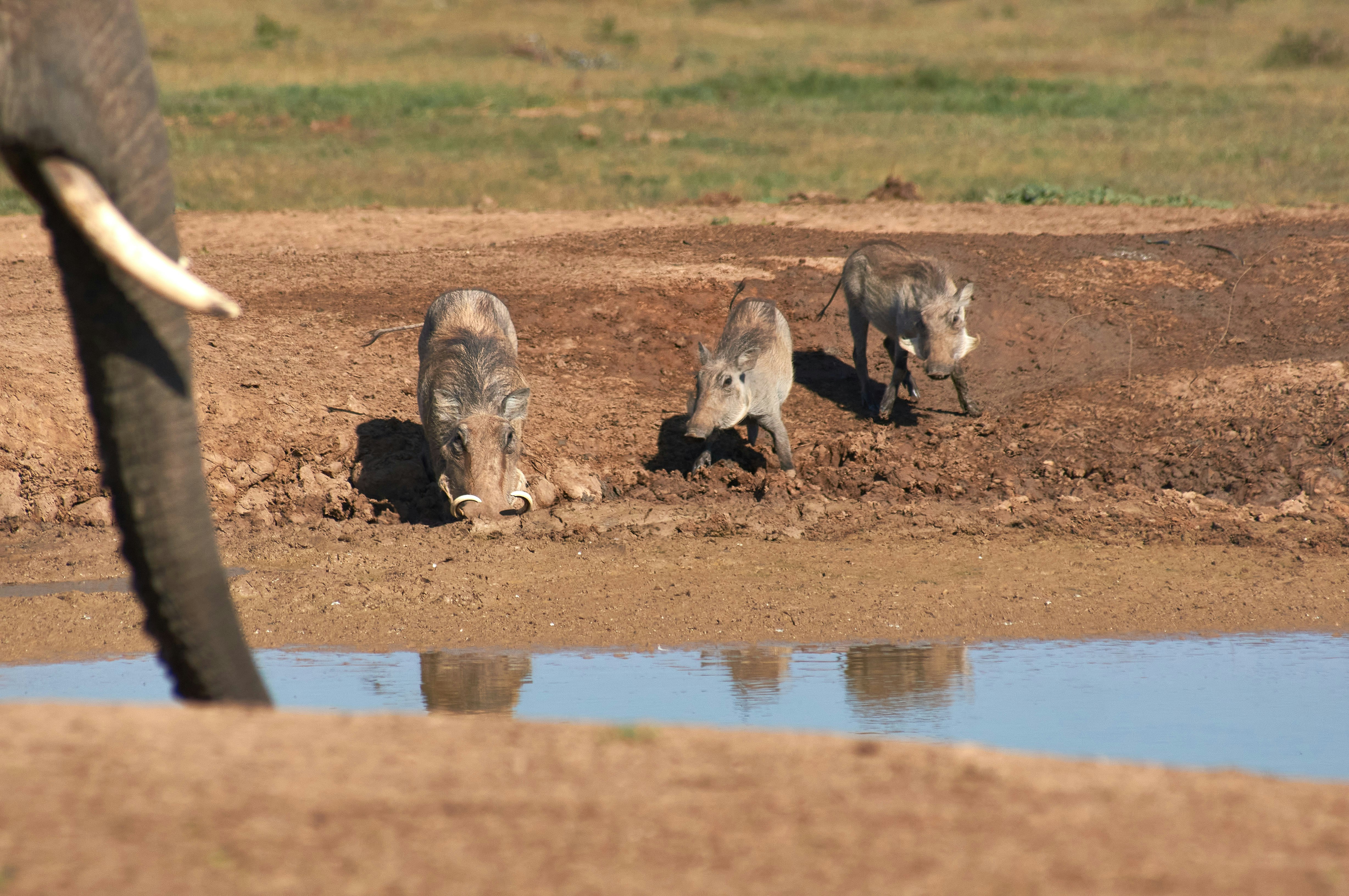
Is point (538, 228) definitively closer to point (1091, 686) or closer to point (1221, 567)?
point (1221, 567)

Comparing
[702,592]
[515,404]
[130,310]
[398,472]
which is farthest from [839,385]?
[130,310]

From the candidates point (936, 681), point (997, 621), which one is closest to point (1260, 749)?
point (936, 681)

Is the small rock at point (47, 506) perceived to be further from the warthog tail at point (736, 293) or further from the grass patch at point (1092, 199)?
the grass patch at point (1092, 199)

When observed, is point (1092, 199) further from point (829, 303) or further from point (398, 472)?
point (398, 472)

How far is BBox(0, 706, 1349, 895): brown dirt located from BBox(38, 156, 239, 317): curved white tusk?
3.22 feet

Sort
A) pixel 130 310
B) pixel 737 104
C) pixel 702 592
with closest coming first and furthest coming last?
1. pixel 130 310
2. pixel 702 592
3. pixel 737 104

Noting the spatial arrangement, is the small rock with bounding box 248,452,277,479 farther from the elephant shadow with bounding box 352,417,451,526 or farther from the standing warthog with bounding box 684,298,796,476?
the standing warthog with bounding box 684,298,796,476

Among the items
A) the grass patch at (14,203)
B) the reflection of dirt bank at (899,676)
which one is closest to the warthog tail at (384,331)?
the reflection of dirt bank at (899,676)

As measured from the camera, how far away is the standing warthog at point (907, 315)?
1006cm

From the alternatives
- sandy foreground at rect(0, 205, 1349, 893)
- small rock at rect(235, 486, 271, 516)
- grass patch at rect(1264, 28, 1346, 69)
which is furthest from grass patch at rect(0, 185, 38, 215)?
grass patch at rect(1264, 28, 1346, 69)

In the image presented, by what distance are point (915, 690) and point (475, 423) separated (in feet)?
10.9

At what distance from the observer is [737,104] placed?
28266 mm

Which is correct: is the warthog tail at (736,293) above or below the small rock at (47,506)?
above

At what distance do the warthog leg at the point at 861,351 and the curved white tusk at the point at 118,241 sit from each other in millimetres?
7889
